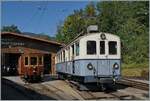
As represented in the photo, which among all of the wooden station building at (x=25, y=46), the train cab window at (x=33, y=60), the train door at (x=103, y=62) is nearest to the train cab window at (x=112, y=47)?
the train door at (x=103, y=62)

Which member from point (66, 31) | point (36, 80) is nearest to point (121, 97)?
point (36, 80)

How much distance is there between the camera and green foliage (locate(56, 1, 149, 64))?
167ft

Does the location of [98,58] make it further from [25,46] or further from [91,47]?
[25,46]

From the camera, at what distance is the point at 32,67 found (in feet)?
97.4

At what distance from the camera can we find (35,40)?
46188 millimetres

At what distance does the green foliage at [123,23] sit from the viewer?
50938mm

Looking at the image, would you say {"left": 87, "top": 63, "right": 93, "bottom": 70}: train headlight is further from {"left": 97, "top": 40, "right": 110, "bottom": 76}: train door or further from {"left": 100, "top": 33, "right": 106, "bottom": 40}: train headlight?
{"left": 100, "top": 33, "right": 106, "bottom": 40}: train headlight

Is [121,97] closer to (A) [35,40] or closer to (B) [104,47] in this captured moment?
(B) [104,47]

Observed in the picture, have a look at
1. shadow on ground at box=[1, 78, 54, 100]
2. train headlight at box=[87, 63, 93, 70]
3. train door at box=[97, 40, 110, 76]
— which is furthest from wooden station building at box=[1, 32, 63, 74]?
train headlight at box=[87, 63, 93, 70]

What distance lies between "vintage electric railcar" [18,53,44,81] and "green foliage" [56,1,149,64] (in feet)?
68.9

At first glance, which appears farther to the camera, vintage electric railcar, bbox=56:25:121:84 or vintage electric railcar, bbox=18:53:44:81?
vintage electric railcar, bbox=18:53:44:81

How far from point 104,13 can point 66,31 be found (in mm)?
7311

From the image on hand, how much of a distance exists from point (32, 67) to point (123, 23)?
3532cm

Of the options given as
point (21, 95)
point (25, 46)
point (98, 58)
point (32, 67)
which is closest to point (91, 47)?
point (98, 58)
